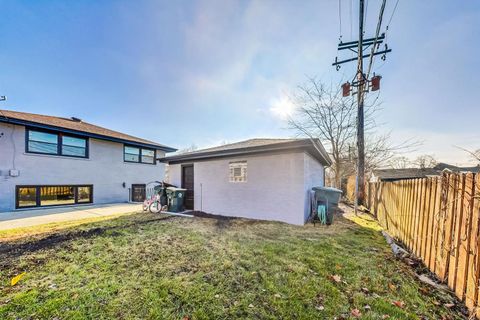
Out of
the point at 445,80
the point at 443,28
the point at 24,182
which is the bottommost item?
the point at 24,182

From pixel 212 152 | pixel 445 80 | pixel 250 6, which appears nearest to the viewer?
Result: pixel 250 6

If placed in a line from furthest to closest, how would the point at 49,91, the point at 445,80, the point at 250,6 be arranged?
the point at 49,91 < the point at 445,80 < the point at 250,6

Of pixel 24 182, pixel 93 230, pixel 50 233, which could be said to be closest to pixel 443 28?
pixel 93 230

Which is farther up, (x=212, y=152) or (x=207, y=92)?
(x=207, y=92)

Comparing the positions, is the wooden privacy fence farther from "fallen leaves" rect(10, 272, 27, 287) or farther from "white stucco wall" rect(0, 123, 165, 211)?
"white stucco wall" rect(0, 123, 165, 211)

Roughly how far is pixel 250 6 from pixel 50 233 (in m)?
9.50

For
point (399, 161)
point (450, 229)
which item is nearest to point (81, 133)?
point (450, 229)

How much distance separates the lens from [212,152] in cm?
827

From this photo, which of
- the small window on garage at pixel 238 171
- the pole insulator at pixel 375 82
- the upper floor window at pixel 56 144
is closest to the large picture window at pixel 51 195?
the upper floor window at pixel 56 144

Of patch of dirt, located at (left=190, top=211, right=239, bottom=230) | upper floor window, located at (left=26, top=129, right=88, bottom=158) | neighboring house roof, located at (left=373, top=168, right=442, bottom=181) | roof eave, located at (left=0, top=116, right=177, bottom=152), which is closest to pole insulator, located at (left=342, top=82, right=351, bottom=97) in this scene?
patch of dirt, located at (left=190, top=211, right=239, bottom=230)

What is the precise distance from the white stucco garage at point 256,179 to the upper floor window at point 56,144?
626 centimetres

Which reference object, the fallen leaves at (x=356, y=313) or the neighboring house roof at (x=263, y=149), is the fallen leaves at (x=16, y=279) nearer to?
the fallen leaves at (x=356, y=313)

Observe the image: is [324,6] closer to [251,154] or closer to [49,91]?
[251,154]

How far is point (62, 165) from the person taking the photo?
34.5 feet
